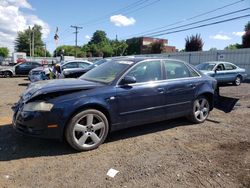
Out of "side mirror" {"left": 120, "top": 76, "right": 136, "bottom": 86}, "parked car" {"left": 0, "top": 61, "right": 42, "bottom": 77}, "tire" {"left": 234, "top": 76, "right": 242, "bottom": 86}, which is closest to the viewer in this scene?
"side mirror" {"left": 120, "top": 76, "right": 136, "bottom": 86}

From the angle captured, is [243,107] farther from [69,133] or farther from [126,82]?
[69,133]

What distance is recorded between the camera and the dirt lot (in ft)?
12.5

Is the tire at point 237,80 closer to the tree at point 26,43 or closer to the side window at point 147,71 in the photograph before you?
the side window at point 147,71

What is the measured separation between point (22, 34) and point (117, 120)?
352 ft

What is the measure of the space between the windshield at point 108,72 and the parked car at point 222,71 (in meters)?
9.01

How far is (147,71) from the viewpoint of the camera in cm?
580

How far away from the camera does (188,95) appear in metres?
6.38

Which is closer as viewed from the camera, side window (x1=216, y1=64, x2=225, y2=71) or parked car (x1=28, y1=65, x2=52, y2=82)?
side window (x1=216, y1=64, x2=225, y2=71)

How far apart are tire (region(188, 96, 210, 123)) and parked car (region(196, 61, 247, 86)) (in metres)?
7.38

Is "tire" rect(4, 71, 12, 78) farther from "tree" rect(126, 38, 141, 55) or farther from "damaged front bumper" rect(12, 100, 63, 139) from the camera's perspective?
"tree" rect(126, 38, 141, 55)

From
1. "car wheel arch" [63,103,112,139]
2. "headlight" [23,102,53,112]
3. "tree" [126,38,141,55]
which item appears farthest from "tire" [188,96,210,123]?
"tree" [126,38,141,55]

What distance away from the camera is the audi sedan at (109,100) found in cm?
459

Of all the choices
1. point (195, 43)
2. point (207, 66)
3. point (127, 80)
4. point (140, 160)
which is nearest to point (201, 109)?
point (127, 80)

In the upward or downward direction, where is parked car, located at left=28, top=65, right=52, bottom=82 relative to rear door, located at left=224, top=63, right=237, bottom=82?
downward
